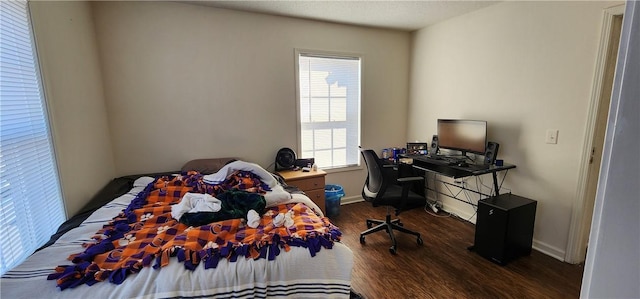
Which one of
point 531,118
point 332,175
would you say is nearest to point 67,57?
point 332,175

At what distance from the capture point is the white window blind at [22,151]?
4.34 ft

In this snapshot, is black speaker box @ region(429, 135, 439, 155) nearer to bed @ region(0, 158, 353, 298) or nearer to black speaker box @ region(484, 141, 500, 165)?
black speaker box @ region(484, 141, 500, 165)

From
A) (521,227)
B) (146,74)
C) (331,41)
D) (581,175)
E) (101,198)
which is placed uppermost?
(331,41)

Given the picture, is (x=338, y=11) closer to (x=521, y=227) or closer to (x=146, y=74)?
(x=146, y=74)

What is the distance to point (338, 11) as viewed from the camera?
Answer: 2965 mm

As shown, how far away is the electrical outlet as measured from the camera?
234cm

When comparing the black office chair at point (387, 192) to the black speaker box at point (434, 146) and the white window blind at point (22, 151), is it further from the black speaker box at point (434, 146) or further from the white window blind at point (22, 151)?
the white window blind at point (22, 151)

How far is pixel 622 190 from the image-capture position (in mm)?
331

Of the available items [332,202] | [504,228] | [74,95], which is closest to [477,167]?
[504,228]

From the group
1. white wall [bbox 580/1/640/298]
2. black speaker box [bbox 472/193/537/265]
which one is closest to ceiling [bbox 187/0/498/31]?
black speaker box [bbox 472/193/537/265]

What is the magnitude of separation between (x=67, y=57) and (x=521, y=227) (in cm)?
387

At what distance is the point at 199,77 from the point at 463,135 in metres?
2.93

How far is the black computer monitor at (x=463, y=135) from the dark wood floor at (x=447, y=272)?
3.01ft

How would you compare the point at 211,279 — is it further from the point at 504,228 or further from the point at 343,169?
the point at 343,169
